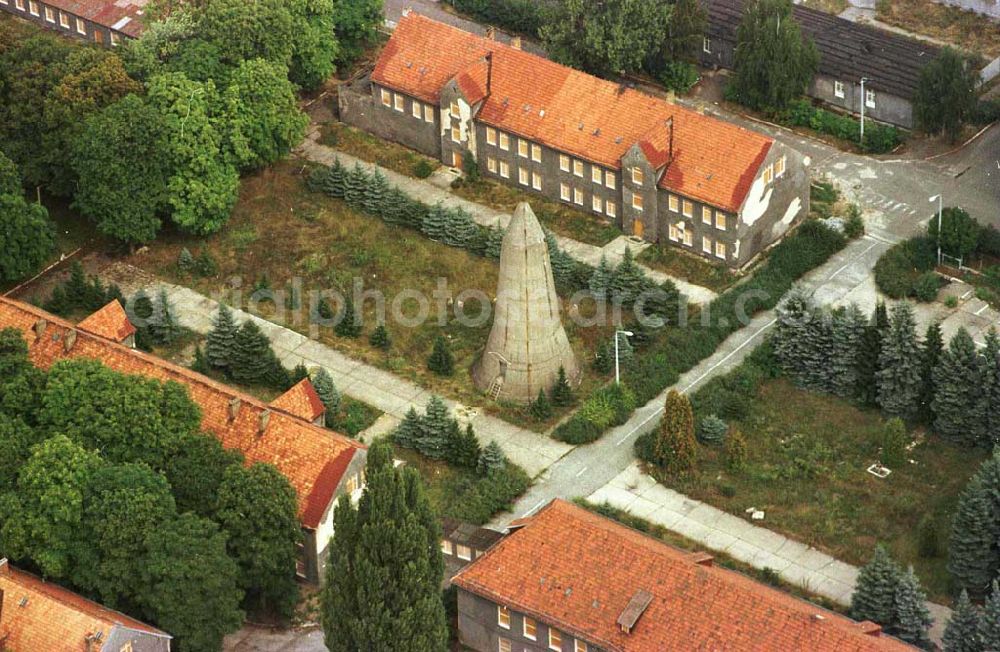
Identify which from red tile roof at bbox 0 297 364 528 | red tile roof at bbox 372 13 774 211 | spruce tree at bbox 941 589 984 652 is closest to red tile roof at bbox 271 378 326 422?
red tile roof at bbox 0 297 364 528

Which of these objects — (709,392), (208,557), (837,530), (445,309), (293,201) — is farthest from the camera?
(293,201)

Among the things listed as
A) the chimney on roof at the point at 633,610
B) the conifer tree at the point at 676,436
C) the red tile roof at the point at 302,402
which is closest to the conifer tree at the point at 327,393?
the red tile roof at the point at 302,402

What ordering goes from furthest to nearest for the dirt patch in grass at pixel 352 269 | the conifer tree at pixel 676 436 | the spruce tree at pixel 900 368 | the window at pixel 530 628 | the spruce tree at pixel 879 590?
1. the dirt patch in grass at pixel 352 269
2. the spruce tree at pixel 900 368
3. the conifer tree at pixel 676 436
4. the spruce tree at pixel 879 590
5. the window at pixel 530 628

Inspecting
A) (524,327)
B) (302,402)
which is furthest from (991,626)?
(302,402)

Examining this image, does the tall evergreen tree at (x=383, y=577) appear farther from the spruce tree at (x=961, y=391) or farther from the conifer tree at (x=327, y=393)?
the spruce tree at (x=961, y=391)

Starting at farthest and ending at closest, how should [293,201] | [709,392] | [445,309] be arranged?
1. [293,201]
2. [445,309]
3. [709,392]

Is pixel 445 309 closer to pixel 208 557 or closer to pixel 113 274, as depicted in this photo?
pixel 113 274

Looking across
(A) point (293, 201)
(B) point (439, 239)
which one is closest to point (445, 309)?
(B) point (439, 239)
